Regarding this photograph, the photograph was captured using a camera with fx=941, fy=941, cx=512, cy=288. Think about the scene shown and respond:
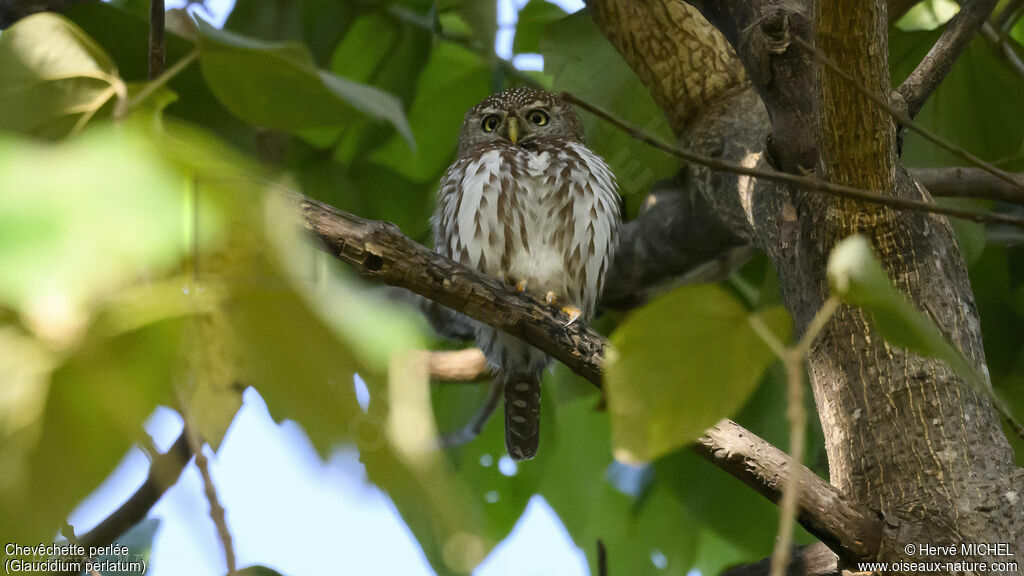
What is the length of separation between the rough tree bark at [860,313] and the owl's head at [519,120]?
6.10 feet

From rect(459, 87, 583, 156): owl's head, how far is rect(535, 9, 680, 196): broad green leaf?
0.50m

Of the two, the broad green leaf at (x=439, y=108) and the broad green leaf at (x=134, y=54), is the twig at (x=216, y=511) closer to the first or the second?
the broad green leaf at (x=134, y=54)

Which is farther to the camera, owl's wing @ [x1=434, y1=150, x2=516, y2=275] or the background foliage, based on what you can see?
owl's wing @ [x1=434, y1=150, x2=516, y2=275]

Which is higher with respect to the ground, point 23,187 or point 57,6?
point 23,187

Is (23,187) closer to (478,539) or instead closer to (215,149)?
(215,149)

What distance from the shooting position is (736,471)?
6.86ft

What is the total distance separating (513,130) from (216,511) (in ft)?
12.5

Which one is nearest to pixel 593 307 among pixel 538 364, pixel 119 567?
pixel 538 364

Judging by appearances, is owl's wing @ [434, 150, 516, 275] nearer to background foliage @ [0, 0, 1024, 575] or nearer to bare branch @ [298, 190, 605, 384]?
bare branch @ [298, 190, 605, 384]

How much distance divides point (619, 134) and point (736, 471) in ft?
6.45

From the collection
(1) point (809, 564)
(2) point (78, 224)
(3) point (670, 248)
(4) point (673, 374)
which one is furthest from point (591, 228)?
(2) point (78, 224)

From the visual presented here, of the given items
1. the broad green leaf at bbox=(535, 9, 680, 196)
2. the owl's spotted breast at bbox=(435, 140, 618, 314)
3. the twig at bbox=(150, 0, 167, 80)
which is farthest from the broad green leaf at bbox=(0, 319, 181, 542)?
the owl's spotted breast at bbox=(435, 140, 618, 314)

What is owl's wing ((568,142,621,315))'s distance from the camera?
3879 millimetres

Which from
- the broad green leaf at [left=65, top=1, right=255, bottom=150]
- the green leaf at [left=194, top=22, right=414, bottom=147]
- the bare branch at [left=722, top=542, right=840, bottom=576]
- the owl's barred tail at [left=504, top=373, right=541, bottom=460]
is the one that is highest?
the green leaf at [left=194, top=22, right=414, bottom=147]
